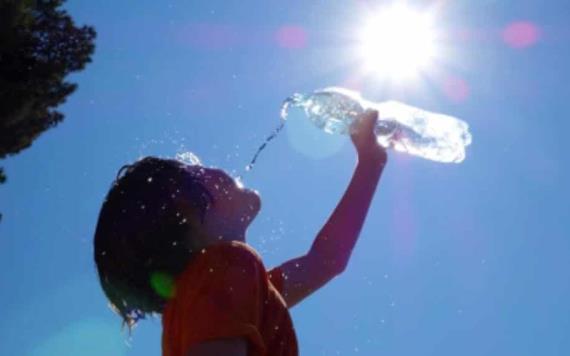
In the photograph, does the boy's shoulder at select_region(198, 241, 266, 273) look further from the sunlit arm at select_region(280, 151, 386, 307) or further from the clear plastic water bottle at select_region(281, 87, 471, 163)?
the clear plastic water bottle at select_region(281, 87, 471, 163)

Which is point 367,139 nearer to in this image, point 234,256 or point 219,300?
point 234,256

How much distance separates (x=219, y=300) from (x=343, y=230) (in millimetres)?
1284

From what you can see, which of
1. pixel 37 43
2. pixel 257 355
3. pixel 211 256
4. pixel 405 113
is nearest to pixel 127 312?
pixel 211 256

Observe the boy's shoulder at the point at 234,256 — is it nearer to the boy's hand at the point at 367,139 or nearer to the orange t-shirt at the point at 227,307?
the orange t-shirt at the point at 227,307

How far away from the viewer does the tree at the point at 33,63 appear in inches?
492

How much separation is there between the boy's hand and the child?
56 cm

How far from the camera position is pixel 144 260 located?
2.59 meters

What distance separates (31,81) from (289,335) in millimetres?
11684

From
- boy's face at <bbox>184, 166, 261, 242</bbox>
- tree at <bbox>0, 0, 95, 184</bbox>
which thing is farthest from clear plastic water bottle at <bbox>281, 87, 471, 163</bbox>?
tree at <bbox>0, 0, 95, 184</bbox>

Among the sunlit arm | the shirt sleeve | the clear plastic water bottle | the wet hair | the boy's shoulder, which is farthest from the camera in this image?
the clear plastic water bottle

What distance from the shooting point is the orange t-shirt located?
85.0 inches

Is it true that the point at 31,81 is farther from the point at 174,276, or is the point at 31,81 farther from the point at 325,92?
the point at 174,276

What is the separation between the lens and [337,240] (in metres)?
3.35

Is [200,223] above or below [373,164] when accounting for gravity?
below
